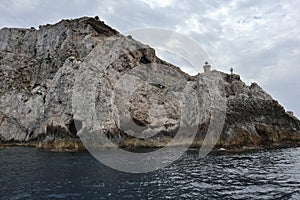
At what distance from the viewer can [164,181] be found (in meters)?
24.8

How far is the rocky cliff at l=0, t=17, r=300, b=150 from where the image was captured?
53.6 meters

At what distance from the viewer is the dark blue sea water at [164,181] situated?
801 inches

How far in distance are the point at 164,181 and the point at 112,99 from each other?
35968 mm

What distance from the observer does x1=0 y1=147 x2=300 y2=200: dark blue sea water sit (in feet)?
66.7

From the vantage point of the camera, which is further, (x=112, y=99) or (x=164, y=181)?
(x=112, y=99)

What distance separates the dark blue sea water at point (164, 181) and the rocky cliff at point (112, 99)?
1840cm

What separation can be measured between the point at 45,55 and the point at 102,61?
29790mm

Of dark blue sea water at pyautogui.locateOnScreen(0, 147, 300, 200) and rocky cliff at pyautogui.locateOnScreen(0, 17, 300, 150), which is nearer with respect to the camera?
dark blue sea water at pyautogui.locateOnScreen(0, 147, 300, 200)

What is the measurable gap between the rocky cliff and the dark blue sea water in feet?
60.4

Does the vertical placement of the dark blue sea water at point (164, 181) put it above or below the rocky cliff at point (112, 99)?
below

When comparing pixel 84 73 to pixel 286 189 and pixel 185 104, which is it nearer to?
pixel 185 104

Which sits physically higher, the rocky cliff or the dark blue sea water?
the rocky cliff

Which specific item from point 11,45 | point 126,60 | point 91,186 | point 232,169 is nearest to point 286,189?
point 232,169

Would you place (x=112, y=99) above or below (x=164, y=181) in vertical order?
above
